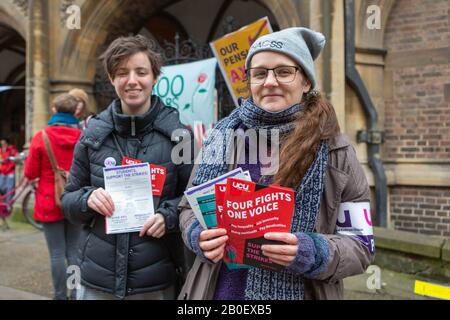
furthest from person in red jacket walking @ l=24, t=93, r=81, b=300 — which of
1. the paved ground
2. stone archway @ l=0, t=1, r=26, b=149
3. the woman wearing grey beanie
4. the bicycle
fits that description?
stone archway @ l=0, t=1, r=26, b=149

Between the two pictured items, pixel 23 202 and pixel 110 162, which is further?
pixel 23 202

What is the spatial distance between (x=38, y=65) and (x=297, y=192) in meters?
7.02

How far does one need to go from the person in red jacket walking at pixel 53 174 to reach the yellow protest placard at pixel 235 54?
6.69 ft

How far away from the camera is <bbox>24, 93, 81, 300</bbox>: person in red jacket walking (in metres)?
3.19

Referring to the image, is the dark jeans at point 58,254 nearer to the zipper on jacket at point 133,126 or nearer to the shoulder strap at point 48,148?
the shoulder strap at point 48,148

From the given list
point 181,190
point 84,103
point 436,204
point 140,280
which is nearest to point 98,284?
point 140,280

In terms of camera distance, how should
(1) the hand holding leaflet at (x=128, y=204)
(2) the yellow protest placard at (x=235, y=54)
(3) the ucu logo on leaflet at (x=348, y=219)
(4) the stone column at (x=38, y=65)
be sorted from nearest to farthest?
(3) the ucu logo on leaflet at (x=348, y=219), (1) the hand holding leaflet at (x=128, y=204), (2) the yellow protest placard at (x=235, y=54), (4) the stone column at (x=38, y=65)

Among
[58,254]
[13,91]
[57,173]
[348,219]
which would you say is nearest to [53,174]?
[57,173]

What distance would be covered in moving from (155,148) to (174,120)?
18 cm

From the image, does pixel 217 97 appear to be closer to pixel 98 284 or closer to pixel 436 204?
pixel 436 204

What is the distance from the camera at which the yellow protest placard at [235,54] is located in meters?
4.62

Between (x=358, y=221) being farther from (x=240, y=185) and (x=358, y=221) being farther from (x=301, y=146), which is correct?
(x=240, y=185)

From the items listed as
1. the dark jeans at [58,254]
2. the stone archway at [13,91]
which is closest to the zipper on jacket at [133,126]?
the dark jeans at [58,254]

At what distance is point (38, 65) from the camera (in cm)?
706
